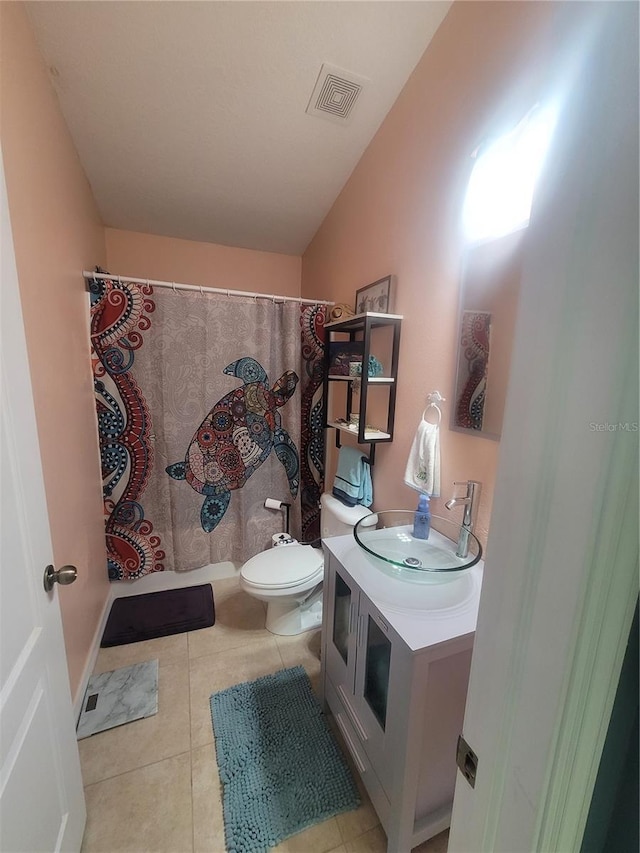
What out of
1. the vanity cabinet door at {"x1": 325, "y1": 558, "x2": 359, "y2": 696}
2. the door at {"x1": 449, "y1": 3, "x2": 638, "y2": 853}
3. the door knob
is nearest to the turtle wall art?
the vanity cabinet door at {"x1": 325, "y1": 558, "x2": 359, "y2": 696}

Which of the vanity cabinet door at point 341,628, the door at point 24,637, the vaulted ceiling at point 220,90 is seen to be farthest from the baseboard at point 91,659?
the vaulted ceiling at point 220,90

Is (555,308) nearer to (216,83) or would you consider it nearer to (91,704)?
(216,83)

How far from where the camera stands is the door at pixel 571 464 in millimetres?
292

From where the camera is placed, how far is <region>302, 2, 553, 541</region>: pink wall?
97 cm

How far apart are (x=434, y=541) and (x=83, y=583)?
1556 millimetres

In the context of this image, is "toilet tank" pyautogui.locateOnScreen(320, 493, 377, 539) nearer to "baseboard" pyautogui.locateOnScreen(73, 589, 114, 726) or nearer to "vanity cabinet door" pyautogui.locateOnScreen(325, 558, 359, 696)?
"vanity cabinet door" pyautogui.locateOnScreen(325, 558, 359, 696)

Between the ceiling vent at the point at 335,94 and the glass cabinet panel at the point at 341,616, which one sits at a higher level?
the ceiling vent at the point at 335,94

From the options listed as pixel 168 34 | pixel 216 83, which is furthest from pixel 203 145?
pixel 168 34

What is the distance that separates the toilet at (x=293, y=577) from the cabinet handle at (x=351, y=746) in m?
0.54

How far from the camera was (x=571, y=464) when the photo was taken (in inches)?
13.1

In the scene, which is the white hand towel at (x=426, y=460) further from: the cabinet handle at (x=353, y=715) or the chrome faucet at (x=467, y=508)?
the cabinet handle at (x=353, y=715)

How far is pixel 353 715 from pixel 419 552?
Answer: 23.3 inches

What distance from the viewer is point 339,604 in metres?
1.25

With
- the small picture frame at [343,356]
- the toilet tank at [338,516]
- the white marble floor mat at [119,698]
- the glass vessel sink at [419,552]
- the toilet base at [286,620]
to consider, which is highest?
the small picture frame at [343,356]
